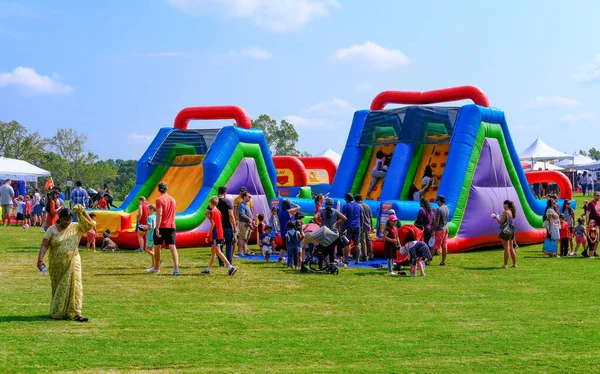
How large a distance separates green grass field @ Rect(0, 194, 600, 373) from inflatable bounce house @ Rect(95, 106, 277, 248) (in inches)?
146

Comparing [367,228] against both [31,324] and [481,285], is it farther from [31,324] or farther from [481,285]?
[31,324]

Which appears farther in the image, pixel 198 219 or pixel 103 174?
pixel 103 174

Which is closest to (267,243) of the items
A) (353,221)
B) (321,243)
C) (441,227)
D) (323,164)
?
(353,221)

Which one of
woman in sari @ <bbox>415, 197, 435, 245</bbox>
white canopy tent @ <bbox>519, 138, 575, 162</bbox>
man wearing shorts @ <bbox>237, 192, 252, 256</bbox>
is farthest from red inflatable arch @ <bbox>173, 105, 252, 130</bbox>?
white canopy tent @ <bbox>519, 138, 575, 162</bbox>

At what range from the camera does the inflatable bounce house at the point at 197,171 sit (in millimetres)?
16250

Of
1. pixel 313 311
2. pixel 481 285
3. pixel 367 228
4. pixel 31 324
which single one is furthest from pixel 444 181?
pixel 31 324

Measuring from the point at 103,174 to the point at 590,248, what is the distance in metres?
54.0

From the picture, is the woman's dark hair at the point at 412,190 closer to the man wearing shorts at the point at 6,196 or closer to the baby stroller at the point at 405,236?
the baby stroller at the point at 405,236

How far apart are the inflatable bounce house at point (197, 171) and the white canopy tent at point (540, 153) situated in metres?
26.1

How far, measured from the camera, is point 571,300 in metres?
9.62

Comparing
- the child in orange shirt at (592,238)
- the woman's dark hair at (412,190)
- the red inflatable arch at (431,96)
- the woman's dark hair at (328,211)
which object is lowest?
the child in orange shirt at (592,238)

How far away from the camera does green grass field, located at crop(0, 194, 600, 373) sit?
6332 mm

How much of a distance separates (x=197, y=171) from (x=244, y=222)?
154 inches

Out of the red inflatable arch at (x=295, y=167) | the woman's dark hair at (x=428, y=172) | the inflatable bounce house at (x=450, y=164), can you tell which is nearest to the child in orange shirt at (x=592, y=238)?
the inflatable bounce house at (x=450, y=164)
